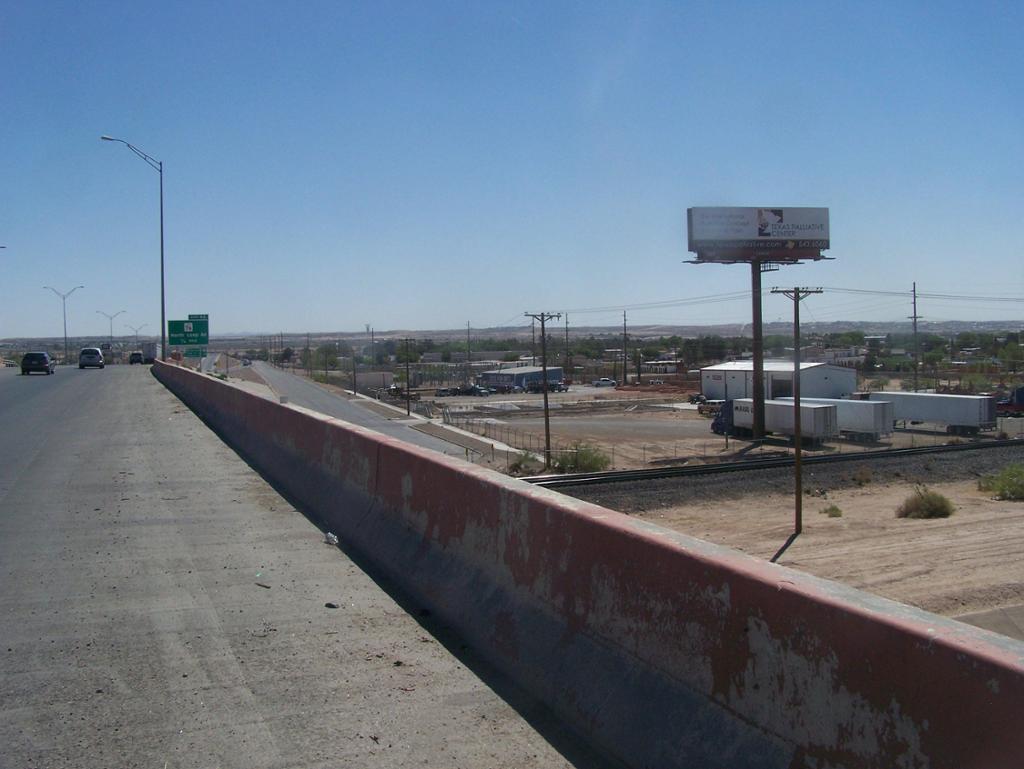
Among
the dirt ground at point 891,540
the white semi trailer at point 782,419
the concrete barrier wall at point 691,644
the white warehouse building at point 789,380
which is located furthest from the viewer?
the white warehouse building at point 789,380

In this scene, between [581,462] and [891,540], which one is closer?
[891,540]

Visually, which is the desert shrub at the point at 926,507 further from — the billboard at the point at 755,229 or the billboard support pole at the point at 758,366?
the billboard at the point at 755,229

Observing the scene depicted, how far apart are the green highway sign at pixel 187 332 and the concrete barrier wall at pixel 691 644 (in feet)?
169

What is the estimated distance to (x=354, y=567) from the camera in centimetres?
916

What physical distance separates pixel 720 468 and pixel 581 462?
7.75 m

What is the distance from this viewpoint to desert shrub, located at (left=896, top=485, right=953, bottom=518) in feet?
111

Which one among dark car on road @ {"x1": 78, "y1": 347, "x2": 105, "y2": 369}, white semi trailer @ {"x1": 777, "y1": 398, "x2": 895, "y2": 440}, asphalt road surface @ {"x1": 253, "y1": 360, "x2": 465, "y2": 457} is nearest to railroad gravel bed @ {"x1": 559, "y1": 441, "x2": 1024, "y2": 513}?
white semi trailer @ {"x1": 777, "y1": 398, "x2": 895, "y2": 440}

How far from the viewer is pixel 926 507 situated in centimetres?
3394

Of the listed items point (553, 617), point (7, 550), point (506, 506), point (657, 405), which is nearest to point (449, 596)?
point (506, 506)

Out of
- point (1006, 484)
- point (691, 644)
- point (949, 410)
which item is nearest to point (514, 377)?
point (949, 410)

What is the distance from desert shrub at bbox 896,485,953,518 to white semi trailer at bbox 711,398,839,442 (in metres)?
22.9

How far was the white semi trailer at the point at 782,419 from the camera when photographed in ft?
189

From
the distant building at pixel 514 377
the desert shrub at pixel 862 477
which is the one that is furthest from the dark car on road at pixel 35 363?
the distant building at pixel 514 377

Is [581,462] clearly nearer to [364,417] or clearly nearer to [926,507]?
[926,507]
